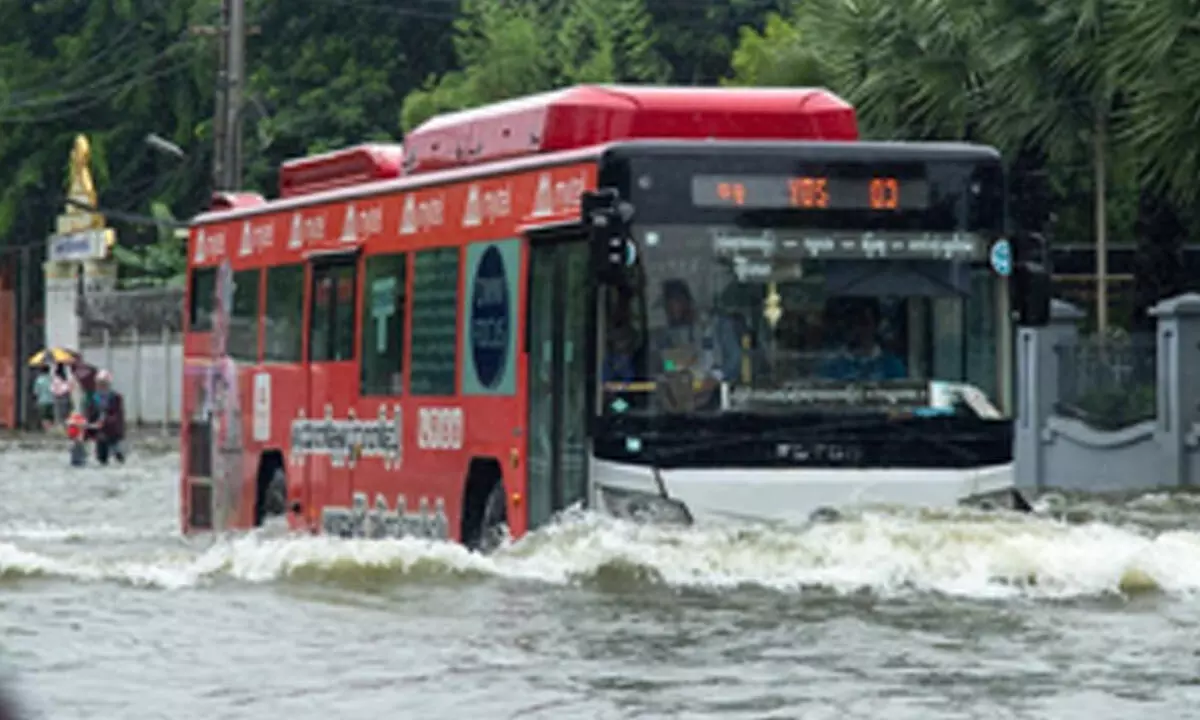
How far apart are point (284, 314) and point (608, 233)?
612 centimetres

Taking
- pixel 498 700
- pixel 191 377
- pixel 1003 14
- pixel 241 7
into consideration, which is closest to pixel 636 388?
pixel 498 700

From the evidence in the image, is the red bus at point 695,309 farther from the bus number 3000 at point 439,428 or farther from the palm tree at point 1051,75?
the palm tree at point 1051,75

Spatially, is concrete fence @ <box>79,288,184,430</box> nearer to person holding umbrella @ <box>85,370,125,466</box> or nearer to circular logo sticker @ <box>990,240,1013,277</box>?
person holding umbrella @ <box>85,370,125,466</box>

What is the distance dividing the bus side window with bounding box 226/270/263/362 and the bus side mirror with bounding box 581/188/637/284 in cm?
666

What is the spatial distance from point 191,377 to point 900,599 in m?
9.67

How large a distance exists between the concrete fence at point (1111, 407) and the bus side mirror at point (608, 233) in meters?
17.3

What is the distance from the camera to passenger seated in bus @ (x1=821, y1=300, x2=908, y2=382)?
1712 cm

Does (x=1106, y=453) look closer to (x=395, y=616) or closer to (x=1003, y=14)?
(x=1003, y=14)

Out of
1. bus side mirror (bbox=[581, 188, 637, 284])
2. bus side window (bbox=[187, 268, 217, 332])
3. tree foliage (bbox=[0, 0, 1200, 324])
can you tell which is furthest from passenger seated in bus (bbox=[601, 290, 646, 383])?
bus side window (bbox=[187, 268, 217, 332])

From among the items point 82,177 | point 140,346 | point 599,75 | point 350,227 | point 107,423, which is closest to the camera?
point 350,227

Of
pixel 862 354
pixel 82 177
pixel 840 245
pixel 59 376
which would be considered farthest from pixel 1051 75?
pixel 59 376

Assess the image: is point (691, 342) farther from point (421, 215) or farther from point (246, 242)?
point (246, 242)

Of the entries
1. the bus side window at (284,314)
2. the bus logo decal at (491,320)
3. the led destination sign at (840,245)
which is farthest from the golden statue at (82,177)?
the led destination sign at (840,245)

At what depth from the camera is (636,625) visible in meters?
15.2
